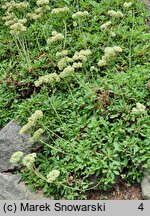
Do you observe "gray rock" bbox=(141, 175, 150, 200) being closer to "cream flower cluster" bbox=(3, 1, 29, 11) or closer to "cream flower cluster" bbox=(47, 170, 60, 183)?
"cream flower cluster" bbox=(47, 170, 60, 183)

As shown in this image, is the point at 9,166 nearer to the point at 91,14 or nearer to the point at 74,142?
the point at 74,142

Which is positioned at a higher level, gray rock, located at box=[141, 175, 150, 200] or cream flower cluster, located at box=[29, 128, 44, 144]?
cream flower cluster, located at box=[29, 128, 44, 144]

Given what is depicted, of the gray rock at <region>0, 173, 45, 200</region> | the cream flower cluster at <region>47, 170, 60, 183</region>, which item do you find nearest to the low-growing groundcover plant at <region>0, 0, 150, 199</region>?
the cream flower cluster at <region>47, 170, 60, 183</region>

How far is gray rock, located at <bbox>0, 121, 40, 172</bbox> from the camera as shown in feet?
17.7

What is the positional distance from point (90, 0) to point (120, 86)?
2.54 meters

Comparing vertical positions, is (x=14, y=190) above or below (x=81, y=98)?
below

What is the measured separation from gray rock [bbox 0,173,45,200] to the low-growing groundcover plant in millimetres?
104

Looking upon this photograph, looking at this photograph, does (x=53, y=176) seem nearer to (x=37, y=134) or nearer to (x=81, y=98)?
(x=37, y=134)

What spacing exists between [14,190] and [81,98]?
1558mm

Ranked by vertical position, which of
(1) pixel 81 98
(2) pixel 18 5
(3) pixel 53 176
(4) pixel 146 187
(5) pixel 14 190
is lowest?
(5) pixel 14 190

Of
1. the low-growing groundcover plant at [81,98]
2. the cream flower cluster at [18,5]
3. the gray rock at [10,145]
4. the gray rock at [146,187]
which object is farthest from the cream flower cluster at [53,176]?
the cream flower cluster at [18,5]

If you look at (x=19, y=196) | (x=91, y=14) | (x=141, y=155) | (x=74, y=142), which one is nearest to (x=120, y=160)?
(x=141, y=155)

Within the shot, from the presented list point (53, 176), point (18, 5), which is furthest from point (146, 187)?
point (18, 5)

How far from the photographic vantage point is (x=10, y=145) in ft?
18.0
